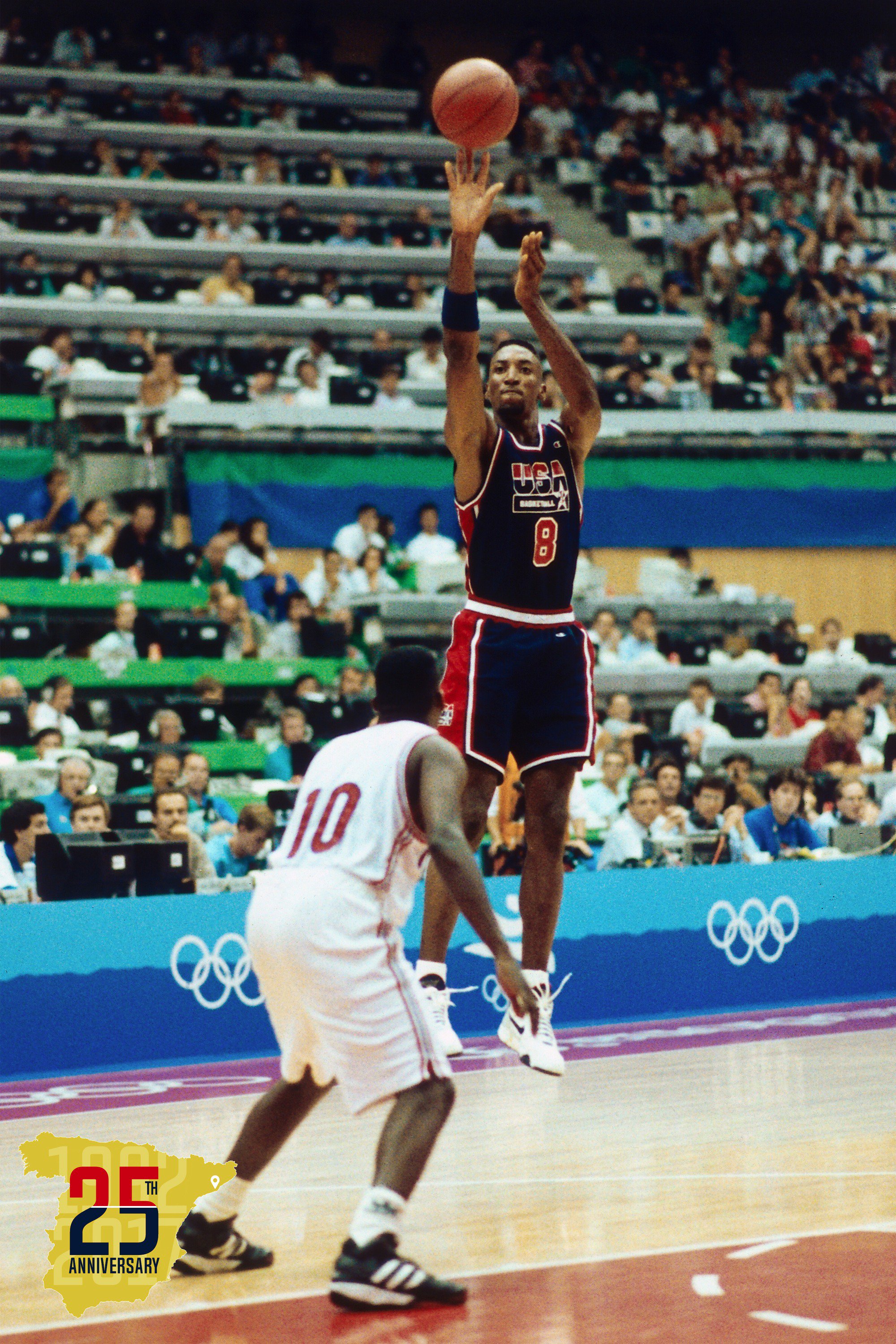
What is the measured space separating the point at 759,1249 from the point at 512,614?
2338 millimetres

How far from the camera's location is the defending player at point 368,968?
441cm

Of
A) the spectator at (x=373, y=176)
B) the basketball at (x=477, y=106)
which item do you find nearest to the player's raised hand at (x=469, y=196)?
the basketball at (x=477, y=106)

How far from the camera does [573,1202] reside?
18.6ft

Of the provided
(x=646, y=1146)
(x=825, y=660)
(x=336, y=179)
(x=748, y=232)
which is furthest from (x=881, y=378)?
(x=646, y=1146)

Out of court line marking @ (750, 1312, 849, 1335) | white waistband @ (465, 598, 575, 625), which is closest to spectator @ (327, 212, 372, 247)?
white waistband @ (465, 598, 575, 625)

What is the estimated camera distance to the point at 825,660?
1725cm

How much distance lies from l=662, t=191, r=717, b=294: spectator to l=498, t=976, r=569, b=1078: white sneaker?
59.9 feet

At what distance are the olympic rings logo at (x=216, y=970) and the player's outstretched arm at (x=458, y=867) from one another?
508 cm

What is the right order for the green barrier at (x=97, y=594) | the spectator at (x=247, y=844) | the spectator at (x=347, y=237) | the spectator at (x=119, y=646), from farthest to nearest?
1. the spectator at (x=347, y=237)
2. the green barrier at (x=97, y=594)
3. the spectator at (x=119, y=646)
4. the spectator at (x=247, y=844)

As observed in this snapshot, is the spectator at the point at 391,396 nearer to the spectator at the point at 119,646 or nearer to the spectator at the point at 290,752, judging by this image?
the spectator at the point at 119,646

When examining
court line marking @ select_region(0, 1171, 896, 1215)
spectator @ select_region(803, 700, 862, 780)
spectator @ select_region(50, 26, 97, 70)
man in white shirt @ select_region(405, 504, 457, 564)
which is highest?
spectator @ select_region(50, 26, 97, 70)

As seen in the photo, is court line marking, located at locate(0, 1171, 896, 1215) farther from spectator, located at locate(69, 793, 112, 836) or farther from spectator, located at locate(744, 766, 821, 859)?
spectator, located at locate(744, 766, 821, 859)

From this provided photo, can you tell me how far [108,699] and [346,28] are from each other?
15151 millimetres

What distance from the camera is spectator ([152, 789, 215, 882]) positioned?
10219 mm
